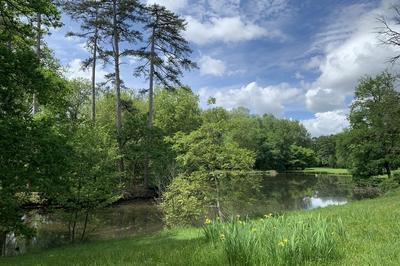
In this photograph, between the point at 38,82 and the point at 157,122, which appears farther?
the point at 157,122

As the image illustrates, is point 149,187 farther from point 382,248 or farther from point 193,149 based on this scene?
point 382,248

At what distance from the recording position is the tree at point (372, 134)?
3494 cm

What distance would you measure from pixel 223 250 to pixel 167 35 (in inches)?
1140

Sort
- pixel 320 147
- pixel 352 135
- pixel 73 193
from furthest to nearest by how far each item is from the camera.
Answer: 1. pixel 320 147
2. pixel 352 135
3. pixel 73 193

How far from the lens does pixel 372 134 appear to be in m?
36.6

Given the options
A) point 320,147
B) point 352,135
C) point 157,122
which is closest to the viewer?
point 352,135

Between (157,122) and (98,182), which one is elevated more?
(157,122)

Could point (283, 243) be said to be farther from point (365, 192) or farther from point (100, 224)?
point (365, 192)

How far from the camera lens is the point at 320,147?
4555 inches

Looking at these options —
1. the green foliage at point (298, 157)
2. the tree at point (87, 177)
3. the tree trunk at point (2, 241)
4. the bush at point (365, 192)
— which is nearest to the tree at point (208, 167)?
the tree at point (87, 177)

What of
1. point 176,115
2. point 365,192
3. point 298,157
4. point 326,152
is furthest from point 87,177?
point 326,152

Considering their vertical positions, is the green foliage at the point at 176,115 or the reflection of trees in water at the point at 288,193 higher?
the green foliage at the point at 176,115

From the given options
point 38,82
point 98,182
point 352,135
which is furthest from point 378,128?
point 38,82

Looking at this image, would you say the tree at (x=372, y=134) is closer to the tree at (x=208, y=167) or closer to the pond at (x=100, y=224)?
the pond at (x=100, y=224)
